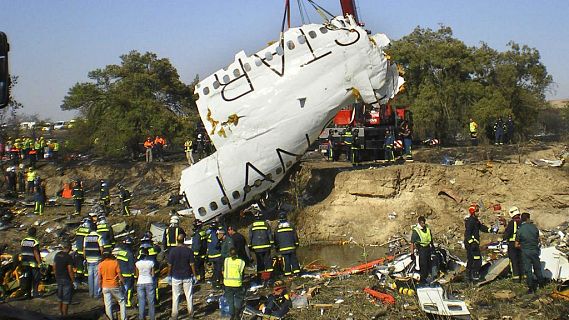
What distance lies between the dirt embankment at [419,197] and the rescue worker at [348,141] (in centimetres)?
287

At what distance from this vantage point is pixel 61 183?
28719mm

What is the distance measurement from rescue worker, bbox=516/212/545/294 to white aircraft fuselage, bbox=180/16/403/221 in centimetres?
799

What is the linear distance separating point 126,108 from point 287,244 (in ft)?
70.6

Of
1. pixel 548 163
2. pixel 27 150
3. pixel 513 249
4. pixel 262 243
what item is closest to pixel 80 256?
pixel 262 243

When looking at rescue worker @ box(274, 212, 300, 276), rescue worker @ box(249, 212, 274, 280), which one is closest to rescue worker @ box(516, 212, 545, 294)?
rescue worker @ box(274, 212, 300, 276)

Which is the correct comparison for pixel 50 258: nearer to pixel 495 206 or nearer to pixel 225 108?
pixel 225 108

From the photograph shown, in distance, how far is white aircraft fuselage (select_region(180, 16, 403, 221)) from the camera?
58.7ft

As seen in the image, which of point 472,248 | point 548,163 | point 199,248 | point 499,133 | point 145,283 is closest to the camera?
point 145,283

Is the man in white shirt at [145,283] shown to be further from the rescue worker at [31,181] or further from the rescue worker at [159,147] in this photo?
the rescue worker at [159,147]

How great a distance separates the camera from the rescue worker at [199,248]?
14305mm

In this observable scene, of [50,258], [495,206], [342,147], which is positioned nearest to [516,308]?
[495,206]

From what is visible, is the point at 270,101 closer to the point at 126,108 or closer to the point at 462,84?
the point at 126,108

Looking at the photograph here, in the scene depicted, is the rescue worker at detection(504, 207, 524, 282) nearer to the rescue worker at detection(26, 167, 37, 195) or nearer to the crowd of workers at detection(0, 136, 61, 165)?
the rescue worker at detection(26, 167, 37, 195)

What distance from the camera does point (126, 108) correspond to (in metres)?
32.5
